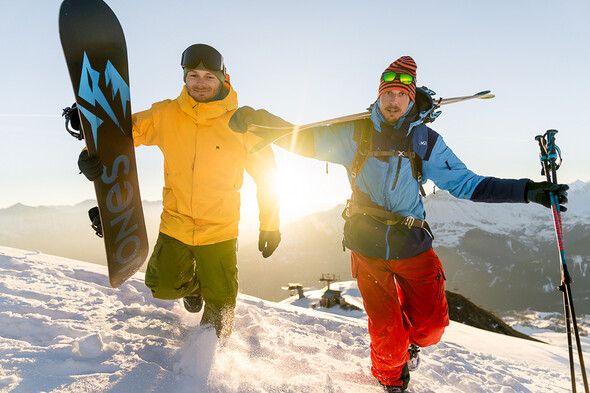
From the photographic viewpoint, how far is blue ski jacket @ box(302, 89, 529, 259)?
3119 mm

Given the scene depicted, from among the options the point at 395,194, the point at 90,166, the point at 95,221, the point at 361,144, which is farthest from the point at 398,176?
the point at 95,221

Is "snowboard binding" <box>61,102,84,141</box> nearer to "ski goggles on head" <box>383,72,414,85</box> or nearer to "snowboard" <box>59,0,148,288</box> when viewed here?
"snowboard" <box>59,0,148,288</box>

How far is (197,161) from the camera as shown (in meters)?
3.37

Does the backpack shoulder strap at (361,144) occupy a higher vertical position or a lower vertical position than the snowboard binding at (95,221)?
higher

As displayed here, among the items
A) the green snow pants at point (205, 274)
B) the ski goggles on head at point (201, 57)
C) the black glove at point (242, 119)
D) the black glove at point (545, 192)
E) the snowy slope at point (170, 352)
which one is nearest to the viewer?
the snowy slope at point (170, 352)

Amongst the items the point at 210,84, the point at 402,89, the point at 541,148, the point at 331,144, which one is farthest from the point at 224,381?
the point at 541,148

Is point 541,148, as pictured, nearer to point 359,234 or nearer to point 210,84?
point 359,234

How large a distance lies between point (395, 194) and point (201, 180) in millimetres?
2015

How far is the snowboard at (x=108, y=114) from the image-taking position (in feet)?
10.3

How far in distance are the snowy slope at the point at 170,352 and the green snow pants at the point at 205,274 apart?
29cm

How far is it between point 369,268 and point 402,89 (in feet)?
6.04

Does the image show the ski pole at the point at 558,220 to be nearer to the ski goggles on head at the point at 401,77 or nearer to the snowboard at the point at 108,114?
the ski goggles on head at the point at 401,77

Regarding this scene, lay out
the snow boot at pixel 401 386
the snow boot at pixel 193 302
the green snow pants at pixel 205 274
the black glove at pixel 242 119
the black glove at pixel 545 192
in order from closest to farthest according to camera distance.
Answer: the black glove at pixel 545 192 → the snow boot at pixel 401 386 → the black glove at pixel 242 119 → the green snow pants at pixel 205 274 → the snow boot at pixel 193 302

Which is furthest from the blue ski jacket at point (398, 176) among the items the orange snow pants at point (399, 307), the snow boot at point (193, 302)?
the snow boot at point (193, 302)
